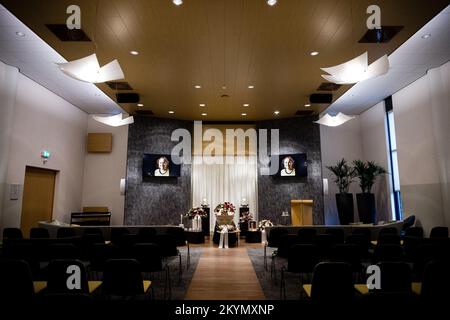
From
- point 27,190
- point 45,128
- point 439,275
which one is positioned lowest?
point 439,275

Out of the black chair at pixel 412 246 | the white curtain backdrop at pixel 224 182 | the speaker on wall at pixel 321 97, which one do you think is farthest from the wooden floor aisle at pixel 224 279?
the speaker on wall at pixel 321 97

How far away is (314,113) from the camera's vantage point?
10961mm

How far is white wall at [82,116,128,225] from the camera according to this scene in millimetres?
10992

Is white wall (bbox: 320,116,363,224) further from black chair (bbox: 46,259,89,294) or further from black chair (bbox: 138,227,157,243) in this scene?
black chair (bbox: 46,259,89,294)

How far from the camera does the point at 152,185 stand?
1111 centimetres

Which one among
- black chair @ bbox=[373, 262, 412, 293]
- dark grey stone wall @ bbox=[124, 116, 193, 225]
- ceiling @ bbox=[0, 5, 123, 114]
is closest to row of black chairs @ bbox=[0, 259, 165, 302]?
black chair @ bbox=[373, 262, 412, 293]

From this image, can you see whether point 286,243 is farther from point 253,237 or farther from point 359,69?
point 253,237

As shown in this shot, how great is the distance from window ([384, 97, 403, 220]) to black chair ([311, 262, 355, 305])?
804 centimetres

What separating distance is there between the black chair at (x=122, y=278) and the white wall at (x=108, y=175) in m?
8.36

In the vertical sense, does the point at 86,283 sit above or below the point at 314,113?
below

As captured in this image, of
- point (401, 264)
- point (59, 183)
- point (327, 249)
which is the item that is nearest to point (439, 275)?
point (401, 264)

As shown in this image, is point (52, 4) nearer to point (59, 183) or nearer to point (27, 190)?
point (27, 190)
